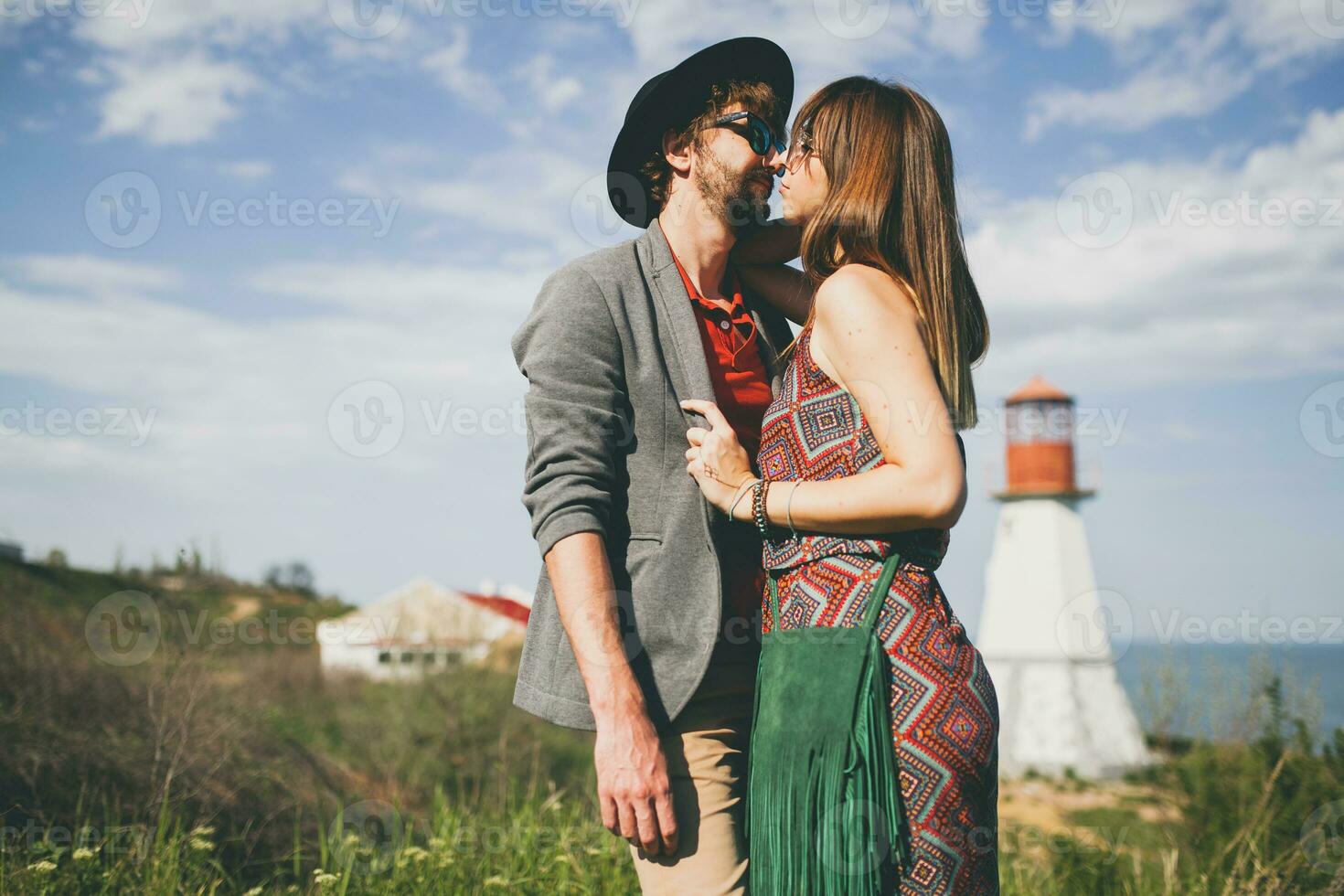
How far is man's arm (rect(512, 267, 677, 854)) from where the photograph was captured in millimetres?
1981

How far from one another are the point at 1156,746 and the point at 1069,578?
18.2m

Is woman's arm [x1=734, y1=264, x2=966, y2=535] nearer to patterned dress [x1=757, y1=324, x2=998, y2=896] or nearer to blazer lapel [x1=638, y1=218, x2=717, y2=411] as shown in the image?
patterned dress [x1=757, y1=324, x2=998, y2=896]

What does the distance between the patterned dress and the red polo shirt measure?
15 centimetres

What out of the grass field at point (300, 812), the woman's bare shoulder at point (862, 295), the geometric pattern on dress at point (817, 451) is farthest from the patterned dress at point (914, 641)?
the grass field at point (300, 812)

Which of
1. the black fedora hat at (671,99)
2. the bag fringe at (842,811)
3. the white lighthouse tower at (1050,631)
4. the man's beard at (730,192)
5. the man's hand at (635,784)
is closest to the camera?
the bag fringe at (842,811)

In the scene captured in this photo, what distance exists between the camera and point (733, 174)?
2617mm

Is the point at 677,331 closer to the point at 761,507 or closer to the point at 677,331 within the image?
the point at 677,331

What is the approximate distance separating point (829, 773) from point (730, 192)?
145 cm

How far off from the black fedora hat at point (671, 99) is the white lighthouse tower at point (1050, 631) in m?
24.6

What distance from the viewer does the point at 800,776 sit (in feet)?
6.22

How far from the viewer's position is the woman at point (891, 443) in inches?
72.9

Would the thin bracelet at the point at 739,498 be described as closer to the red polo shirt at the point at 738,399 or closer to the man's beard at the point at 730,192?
the red polo shirt at the point at 738,399

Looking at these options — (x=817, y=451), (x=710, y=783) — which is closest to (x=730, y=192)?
(x=817, y=451)

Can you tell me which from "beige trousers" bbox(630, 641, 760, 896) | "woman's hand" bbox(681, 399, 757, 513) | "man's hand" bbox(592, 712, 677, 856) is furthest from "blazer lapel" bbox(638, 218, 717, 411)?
"man's hand" bbox(592, 712, 677, 856)
